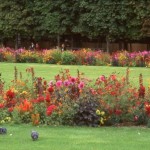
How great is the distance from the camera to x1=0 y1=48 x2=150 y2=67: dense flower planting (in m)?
23.2

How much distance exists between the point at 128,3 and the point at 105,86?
22.9m

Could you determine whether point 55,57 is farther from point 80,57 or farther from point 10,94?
point 10,94

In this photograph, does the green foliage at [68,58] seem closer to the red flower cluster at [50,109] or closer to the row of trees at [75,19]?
the row of trees at [75,19]

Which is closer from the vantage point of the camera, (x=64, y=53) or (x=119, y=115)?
(x=119, y=115)

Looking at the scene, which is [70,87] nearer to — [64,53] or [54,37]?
[64,53]

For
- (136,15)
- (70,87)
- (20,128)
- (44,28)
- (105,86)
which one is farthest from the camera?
(44,28)

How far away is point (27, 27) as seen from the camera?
122 ft

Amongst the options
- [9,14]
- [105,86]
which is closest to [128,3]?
[9,14]

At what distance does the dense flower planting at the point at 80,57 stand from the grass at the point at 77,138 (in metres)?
14.0

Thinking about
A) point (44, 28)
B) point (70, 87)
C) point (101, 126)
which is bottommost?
point (101, 126)

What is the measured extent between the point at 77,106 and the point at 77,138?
3.70 feet

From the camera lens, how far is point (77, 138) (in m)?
Answer: 8.27

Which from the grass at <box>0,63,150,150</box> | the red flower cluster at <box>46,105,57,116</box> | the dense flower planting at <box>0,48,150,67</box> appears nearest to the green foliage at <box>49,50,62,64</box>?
the dense flower planting at <box>0,48,150,67</box>

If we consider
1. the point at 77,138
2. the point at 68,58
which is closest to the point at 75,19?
the point at 68,58
